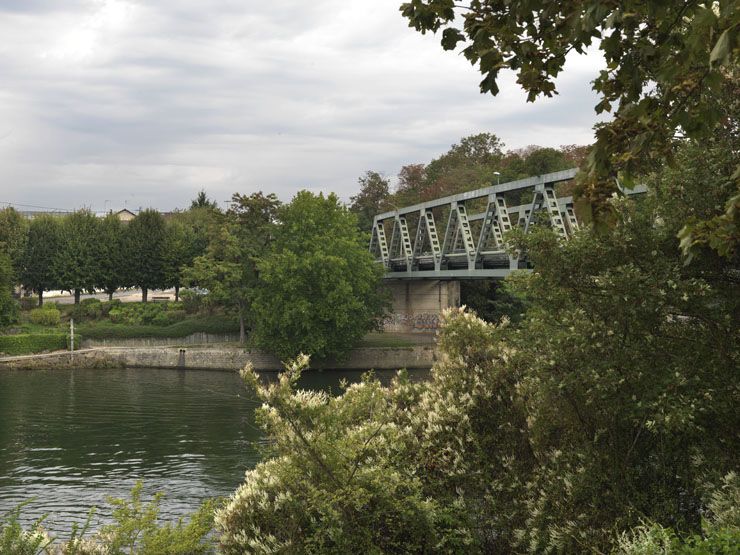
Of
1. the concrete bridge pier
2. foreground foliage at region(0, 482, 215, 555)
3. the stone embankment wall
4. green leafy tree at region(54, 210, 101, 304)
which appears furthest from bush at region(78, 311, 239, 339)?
foreground foliage at region(0, 482, 215, 555)

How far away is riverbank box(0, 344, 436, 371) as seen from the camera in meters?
56.5

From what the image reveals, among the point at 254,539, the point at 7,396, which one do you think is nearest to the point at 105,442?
the point at 7,396

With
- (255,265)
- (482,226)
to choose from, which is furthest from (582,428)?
(255,265)

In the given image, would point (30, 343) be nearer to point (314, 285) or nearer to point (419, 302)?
point (314, 285)

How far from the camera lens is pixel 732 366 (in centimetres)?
1176

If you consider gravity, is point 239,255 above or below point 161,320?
above

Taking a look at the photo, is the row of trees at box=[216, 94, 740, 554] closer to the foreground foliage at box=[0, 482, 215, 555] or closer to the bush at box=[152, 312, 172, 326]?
the foreground foliage at box=[0, 482, 215, 555]

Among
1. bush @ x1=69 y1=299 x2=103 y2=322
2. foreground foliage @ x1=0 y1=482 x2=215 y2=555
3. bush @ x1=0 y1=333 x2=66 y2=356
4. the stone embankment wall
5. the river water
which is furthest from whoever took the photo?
bush @ x1=69 y1=299 x2=103 y2=322

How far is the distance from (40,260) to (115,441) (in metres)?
43.8

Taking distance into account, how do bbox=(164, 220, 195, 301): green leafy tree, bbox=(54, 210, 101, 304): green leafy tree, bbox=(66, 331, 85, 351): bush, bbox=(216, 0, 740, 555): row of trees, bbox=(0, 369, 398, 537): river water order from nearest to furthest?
bbox=(216, 0, 740, 555): row of trees → bbox=(0, 369, 398, 537): river water → bbox=(66, 331, 85, 351): bush → bbox=(54, 210, 101, 304): green leafy tree → bbox=(164, 220, 195, 301): green leafy tree

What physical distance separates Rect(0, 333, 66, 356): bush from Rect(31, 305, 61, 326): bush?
3.96 metres

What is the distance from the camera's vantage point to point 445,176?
82.0 m

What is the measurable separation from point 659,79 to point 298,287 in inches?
1919

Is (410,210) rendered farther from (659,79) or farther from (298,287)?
(659,79)
